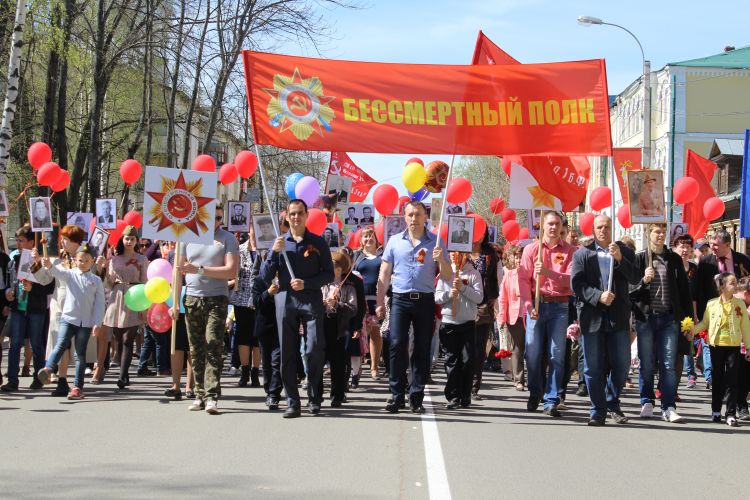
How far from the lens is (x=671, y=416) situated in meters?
10.7

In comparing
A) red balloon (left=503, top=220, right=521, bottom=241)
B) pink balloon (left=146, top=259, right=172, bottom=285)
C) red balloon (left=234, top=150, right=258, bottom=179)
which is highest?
red balloon (left=234, top=150, right=258, bottom=179)

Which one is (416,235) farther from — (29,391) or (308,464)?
(29,391)

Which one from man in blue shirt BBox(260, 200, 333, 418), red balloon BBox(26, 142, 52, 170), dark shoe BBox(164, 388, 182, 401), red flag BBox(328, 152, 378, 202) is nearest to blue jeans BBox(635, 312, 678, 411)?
man in blue shirt BBox(260, 200, 333, 418)

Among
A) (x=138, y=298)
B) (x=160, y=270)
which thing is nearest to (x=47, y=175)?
(x=160, y=270)

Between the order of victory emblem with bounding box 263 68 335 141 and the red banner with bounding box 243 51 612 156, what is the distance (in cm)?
1

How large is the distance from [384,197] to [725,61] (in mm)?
44281

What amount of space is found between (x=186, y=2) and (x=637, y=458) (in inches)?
935

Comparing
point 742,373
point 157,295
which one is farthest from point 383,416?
point 742,373

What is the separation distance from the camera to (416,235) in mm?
11008

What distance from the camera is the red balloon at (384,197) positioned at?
18.8 m

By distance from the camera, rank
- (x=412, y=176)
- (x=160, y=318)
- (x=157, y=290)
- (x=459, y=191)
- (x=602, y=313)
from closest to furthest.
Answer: (x=602, y=313), (x=157, y=290), (x=160, y=318), (x=412, y=176), (x=459, y=191)

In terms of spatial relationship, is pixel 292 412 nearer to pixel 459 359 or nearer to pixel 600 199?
pixel 459 359

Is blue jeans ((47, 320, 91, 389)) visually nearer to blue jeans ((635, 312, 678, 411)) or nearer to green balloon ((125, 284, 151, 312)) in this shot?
green balloon ((125, 284, 151, 312))

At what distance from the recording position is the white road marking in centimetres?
679
